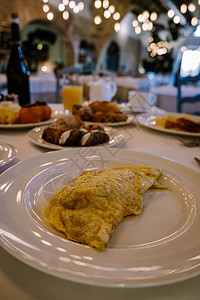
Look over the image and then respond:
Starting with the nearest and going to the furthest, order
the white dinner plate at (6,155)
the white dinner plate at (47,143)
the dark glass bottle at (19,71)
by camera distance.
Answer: the white dinner plate at (6,155) → the white dinner plate at (47,143) → the dark glass bottle at (19,71)

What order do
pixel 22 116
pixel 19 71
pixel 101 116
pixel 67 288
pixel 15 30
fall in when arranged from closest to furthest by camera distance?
pixel 67 288 < pixel 22 116 < pixel 101 116 < pixel 15 30 < pixel 19 71

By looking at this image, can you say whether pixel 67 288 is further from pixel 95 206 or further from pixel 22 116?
pixel 22 116

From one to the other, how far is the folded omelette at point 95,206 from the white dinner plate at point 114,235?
0.05ft

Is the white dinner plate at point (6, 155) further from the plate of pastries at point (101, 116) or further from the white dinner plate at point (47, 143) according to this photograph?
the plate of pastries at point (101, 116)

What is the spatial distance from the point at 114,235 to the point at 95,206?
7cm

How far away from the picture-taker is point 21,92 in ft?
5.25

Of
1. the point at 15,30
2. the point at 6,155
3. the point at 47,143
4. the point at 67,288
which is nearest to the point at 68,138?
the point at 47,143

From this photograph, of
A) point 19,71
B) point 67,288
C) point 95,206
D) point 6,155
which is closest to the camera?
point 67,288

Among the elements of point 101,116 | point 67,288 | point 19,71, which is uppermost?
point 19,71

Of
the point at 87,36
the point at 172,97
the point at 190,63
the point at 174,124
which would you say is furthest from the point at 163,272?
the point at 190,63

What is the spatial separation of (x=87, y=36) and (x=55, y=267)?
31.5ft

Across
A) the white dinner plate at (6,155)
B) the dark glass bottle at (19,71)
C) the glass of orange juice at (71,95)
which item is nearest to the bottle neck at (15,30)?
the dark glass bottle at (19,71)

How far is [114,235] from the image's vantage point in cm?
39

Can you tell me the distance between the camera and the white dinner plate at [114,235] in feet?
0.93
